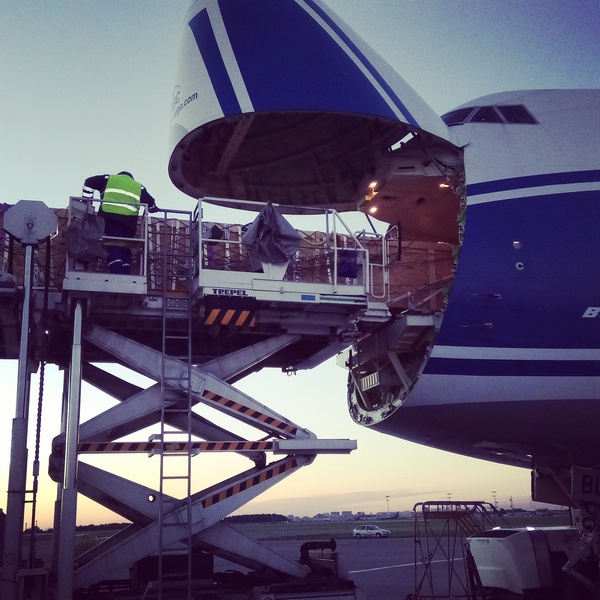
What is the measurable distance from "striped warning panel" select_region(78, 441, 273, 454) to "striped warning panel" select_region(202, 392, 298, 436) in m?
0.33

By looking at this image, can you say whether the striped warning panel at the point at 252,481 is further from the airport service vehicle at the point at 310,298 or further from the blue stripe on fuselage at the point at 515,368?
the blue stripe on fuselage at the point at 515,368

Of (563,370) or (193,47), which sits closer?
(563,370)

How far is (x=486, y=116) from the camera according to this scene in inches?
492

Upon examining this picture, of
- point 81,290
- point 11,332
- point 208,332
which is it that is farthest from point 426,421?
point 11,332

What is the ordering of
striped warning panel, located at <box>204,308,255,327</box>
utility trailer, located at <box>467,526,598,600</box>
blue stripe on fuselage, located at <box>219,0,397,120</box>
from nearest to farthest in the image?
striped warning panel, located at <box>204,308,255,327</box> → blue stripe on fuselage, located at <box>219,0,397,120</box> → utility trailer, located at <box>467,526,598,600</box>

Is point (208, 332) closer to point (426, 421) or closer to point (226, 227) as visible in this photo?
point (226, 227)

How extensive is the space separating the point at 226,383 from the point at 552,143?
6.53 meters

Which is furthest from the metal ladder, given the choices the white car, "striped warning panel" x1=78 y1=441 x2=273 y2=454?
the white car

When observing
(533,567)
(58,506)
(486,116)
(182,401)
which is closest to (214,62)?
(486,116)

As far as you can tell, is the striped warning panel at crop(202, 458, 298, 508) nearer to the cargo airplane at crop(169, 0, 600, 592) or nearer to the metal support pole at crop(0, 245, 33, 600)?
the cargo airplane at crop(169, 0, 600, 592)

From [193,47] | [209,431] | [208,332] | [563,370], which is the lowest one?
[209,431]

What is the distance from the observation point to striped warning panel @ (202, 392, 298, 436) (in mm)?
11641

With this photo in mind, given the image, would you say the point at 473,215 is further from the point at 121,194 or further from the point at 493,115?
the point at 121,194

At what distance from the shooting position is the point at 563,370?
11.4m
